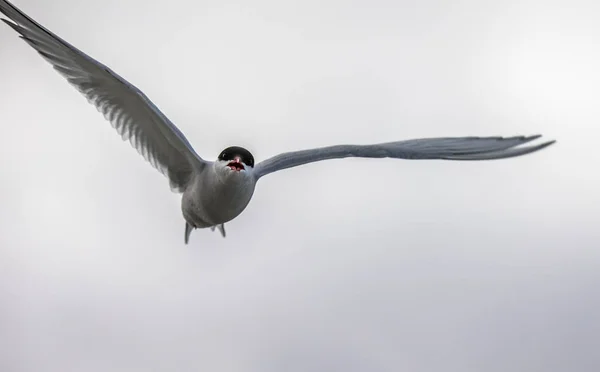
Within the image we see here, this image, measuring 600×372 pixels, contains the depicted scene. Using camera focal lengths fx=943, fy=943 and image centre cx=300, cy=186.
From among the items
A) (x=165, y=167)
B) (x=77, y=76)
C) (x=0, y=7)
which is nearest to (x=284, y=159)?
(x=165, y=167)

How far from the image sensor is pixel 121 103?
811 centimetres

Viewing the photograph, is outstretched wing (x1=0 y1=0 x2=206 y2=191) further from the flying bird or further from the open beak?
the open beak

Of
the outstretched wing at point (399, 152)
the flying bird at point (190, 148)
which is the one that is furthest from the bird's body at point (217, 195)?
the outstretched wing at point (399, 152)

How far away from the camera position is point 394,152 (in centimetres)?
799

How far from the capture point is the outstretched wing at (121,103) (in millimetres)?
7293

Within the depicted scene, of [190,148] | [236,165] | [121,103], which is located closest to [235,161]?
[236,165]

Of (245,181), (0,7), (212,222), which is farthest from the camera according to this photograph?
(212,222)

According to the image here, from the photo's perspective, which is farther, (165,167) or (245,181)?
(165,167)

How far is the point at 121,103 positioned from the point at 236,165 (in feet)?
4.41

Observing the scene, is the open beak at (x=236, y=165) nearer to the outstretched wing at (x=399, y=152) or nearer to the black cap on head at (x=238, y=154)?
the black cap on head at (x=238, y=154)

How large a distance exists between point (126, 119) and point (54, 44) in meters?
1.10

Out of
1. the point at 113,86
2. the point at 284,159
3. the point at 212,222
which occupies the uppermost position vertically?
the point at 113,86

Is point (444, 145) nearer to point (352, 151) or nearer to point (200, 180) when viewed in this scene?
point (352, 151)

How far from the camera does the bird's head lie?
7453mm
